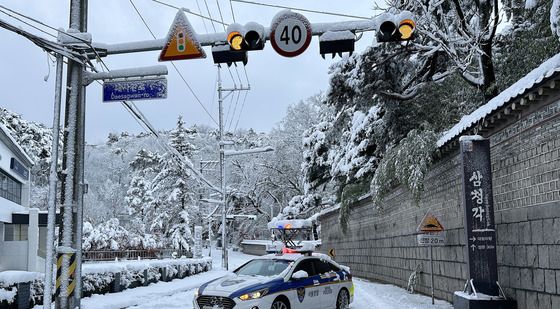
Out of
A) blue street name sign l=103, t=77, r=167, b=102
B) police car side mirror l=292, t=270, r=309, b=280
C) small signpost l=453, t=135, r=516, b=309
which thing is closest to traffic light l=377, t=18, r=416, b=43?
small signpost l=453, t=135, r=516, b=309

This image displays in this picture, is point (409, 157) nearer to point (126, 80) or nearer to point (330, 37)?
point (330, 37)

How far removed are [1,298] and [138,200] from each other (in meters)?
58.3

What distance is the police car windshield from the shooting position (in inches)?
472

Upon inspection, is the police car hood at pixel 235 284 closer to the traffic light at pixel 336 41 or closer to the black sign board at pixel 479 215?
the black sign board at pixel 479 215

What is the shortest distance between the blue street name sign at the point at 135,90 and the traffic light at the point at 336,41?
11.6 feet

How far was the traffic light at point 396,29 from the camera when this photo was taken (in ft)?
31.1

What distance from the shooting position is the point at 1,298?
41.9 ft

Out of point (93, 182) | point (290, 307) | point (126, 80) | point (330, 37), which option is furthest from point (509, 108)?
point (93, 182)

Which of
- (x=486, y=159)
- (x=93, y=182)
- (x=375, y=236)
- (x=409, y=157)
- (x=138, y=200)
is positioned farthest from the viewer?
(x=93, y=182)

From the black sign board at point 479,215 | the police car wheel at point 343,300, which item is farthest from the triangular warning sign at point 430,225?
the black sign board at point 479,215

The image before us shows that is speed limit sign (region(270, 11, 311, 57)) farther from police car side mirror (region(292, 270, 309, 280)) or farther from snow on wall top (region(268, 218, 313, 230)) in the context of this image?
snow on wall top (region(268, 218, 313, 230))

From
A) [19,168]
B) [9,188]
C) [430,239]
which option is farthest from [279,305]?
[19,168]

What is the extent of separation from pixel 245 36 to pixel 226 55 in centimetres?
54

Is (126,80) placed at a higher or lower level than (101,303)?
higher
